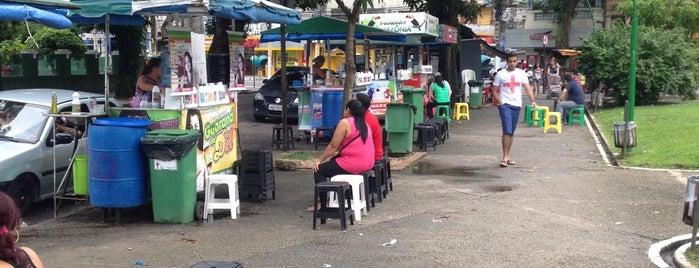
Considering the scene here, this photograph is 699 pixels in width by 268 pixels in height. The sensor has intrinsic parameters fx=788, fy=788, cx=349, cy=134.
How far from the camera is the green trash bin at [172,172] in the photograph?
8016 mm

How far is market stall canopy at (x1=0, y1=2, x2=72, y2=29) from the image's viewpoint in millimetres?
8961

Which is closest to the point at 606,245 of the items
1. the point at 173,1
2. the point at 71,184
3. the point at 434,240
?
the point at 434,240

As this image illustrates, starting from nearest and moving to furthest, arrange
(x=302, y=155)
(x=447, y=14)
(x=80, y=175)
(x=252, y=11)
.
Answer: (x=80, y=175)
(x=252, y=11)
(x=302, y=155)
(x=447, y=14)

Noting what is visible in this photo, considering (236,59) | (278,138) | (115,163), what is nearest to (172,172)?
(115,163)

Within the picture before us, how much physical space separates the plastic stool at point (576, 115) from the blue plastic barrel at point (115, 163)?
1445 cm

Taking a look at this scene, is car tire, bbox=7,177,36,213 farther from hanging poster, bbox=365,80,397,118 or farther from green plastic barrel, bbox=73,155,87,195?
hanging poster, bbox=365,80,397,118

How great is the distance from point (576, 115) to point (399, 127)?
8.73 m

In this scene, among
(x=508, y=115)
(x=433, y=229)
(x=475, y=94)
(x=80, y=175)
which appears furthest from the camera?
(x=475, y=94)

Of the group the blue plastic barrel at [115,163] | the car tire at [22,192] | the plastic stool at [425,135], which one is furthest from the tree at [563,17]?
the blue plastic barrel at [115,163]

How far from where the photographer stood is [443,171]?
1222 centimetres

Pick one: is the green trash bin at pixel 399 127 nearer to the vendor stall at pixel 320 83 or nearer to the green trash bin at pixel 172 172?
the vendor stall at pixel 320 83

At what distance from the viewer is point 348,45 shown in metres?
12.8

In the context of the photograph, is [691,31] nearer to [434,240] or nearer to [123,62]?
[123,62]

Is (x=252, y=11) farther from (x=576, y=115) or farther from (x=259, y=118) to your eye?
(x=576, y=115)
